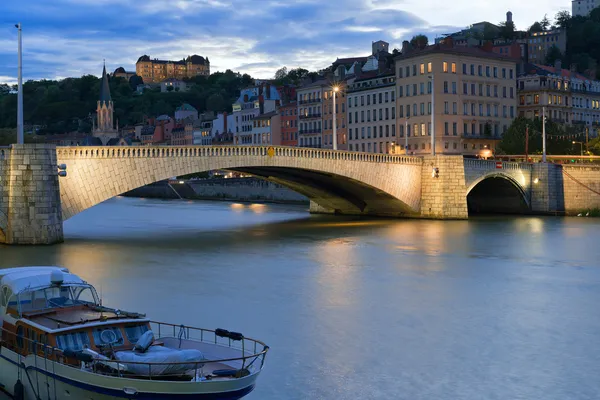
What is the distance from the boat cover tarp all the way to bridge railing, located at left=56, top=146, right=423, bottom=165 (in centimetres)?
2099

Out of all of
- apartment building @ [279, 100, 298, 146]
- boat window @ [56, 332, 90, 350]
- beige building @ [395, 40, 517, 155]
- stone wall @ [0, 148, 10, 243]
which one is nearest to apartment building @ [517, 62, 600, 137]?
beige building @ [395, 40, 517, 155]

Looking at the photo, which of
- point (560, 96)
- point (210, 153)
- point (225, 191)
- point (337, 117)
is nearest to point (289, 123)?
point (337, 117)

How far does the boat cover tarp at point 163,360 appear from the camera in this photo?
1092 cm

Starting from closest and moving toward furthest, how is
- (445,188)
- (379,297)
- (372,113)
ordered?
(379,297) < (445,188) < (372,113)

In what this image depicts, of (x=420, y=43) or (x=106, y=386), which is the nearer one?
(x=106, y=386)

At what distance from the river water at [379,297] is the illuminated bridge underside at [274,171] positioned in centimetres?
225

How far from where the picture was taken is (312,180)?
46656mm

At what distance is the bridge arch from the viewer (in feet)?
166

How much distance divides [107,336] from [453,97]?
60.9 metres

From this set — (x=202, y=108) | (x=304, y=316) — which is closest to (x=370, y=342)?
(x=304, y=316)

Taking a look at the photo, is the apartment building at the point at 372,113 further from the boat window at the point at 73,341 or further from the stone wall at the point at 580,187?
the boat window at the point at 73,341

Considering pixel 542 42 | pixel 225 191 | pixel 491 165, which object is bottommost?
pixel 225 191

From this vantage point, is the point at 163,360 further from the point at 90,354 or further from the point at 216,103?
the point at 216,103

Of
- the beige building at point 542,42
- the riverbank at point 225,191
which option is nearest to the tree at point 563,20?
the beige building at point 542,42
